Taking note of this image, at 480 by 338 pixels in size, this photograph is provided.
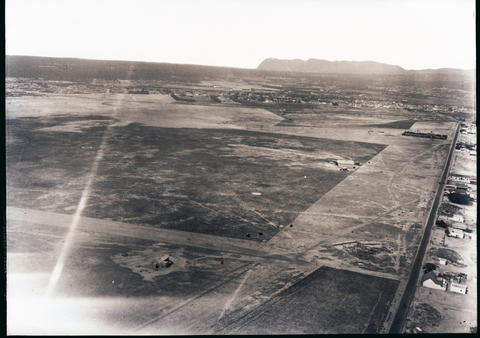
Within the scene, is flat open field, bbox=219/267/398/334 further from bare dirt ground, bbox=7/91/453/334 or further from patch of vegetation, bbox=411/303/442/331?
patch of vegetation, bbox=411/303/442/331

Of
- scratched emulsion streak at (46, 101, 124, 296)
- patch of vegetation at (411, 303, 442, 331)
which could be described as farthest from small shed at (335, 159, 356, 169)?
patch of vegetation at (411, 303, 442, 331)

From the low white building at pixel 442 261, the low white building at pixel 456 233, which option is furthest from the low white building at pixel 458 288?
the low white building at pixel 456 233

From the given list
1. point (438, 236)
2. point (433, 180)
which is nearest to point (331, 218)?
point (438, 236)

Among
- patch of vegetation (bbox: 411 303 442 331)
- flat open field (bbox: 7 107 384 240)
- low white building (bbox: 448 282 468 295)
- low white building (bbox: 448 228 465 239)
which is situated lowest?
patch of vegetation (bbox: 411 303 442 331)

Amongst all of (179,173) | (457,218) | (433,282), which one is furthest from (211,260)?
(457,218)

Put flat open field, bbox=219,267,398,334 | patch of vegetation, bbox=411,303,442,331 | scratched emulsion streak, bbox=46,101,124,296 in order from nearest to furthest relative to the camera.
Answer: flat open field, bbox=219,267,398,334 < patch of vegetation, bbox=411,303,442,331 < scratched emulsion streak, bbox=46,101,124,296

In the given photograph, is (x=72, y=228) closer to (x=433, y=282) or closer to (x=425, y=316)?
(x=425, y=316)

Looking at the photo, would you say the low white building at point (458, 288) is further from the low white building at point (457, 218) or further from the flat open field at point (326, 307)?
the low white building at point (457, 218)
